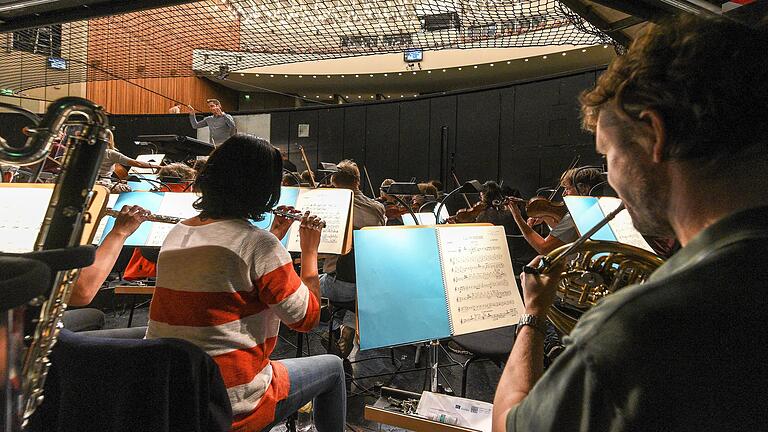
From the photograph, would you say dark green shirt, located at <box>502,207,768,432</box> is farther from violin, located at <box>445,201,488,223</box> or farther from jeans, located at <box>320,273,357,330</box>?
violin, located at <box>445,201,488,223</box>

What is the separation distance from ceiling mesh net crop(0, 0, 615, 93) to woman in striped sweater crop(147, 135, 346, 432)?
53cm

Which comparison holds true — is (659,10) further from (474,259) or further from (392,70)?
(392,70)

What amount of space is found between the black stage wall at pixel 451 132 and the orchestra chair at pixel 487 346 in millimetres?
4238

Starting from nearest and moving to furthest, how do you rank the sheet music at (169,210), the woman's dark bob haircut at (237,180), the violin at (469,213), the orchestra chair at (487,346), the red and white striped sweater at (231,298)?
the red and white striped sweater at (231,298) < the woman's dark bob haircut at (237,180) < the orchestra chair at (487,346) < the sheet music at (169,210) < the violin at (469,213)

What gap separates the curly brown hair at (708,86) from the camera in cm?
57

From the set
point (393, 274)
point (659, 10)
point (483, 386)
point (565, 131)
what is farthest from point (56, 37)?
point (565, 131)

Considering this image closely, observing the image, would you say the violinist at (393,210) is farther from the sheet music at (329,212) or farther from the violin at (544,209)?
the sheet music at (329,212)

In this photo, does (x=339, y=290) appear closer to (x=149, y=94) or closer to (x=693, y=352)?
(x=693, y=352)

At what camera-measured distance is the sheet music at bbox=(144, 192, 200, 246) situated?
7.82ft

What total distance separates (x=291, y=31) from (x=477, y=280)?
1.27 meters

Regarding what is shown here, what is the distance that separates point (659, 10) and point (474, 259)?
102 cm

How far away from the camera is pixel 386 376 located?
289cm

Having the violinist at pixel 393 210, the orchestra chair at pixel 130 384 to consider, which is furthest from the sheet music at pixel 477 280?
the violinist at pixel 393 210

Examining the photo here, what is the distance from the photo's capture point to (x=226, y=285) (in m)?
1.21
